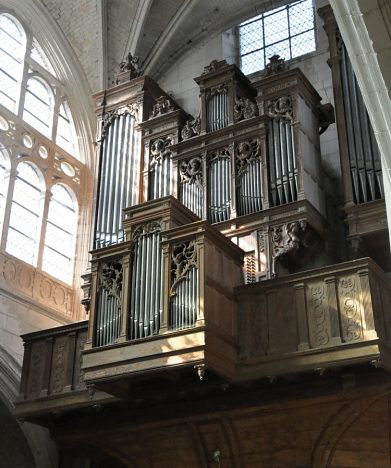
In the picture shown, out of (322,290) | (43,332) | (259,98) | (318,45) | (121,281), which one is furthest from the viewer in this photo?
(318,45)

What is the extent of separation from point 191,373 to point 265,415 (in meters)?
1.13

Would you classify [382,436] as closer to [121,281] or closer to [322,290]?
[322,290]

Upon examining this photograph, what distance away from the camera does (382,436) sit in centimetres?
985

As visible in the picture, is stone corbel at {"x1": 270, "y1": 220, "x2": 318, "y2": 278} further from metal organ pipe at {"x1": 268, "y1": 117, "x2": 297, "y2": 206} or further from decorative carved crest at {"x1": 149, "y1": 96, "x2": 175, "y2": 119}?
decorative carved crest at {"x1": 149, "y1": 96, "x2": 175, "y2": 119}

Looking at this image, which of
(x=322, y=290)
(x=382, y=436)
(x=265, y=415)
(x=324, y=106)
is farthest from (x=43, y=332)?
→ (x=324, y=106)

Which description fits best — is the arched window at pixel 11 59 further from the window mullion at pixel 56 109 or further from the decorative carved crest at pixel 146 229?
the decorative carved crest at pixel 146 229

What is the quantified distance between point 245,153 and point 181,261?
298 cm

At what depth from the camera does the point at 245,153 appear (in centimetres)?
1237

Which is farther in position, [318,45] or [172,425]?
[318,45]

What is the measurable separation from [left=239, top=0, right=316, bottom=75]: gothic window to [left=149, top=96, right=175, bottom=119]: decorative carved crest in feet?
7.78

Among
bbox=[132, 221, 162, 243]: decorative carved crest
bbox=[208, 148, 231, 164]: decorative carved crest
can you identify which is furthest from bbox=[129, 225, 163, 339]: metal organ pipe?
bbox=[208, 148, 231, 164]: decorative carved crest

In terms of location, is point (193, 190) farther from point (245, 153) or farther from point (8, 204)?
point (8, 204)

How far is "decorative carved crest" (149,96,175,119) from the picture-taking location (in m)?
14.1

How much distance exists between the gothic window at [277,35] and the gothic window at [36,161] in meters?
3.94
